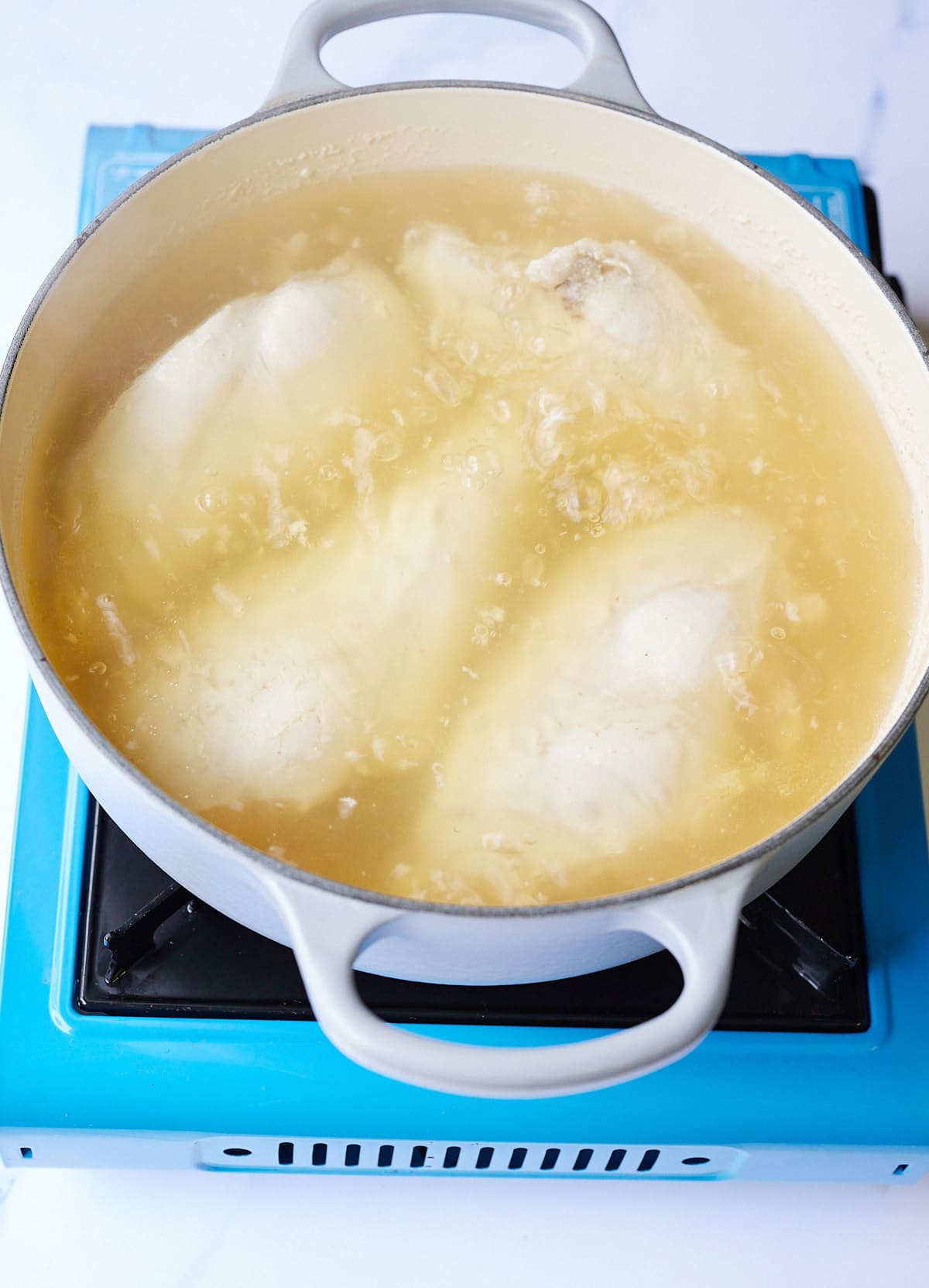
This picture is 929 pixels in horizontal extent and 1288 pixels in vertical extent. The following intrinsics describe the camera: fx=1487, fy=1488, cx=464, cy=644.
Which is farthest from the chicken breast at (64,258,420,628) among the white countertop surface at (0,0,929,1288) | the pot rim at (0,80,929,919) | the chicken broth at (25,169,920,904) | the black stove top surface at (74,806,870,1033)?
the white countertop surface at (0,0,929,1288)

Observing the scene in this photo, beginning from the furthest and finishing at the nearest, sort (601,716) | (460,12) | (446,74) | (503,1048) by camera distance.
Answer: (446,74) < (460,12) < (601,716) < (503,1048)

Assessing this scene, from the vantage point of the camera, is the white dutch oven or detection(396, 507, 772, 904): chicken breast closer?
the white dutch oven

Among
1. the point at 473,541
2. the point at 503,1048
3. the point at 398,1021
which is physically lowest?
the point at 398,1021

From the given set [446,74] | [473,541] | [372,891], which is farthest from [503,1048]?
[446,74]

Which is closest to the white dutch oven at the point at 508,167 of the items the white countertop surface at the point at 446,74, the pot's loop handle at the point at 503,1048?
the pot's loop handle at the point at 503,1048

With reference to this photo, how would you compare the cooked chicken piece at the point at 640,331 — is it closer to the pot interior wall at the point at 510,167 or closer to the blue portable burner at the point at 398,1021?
the pot interior wall at the point at 510,167

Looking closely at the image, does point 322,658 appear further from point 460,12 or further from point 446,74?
point 446,74

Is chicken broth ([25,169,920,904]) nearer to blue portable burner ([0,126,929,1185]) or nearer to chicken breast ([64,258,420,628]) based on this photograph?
chicken breast ([64,258,420,628])
